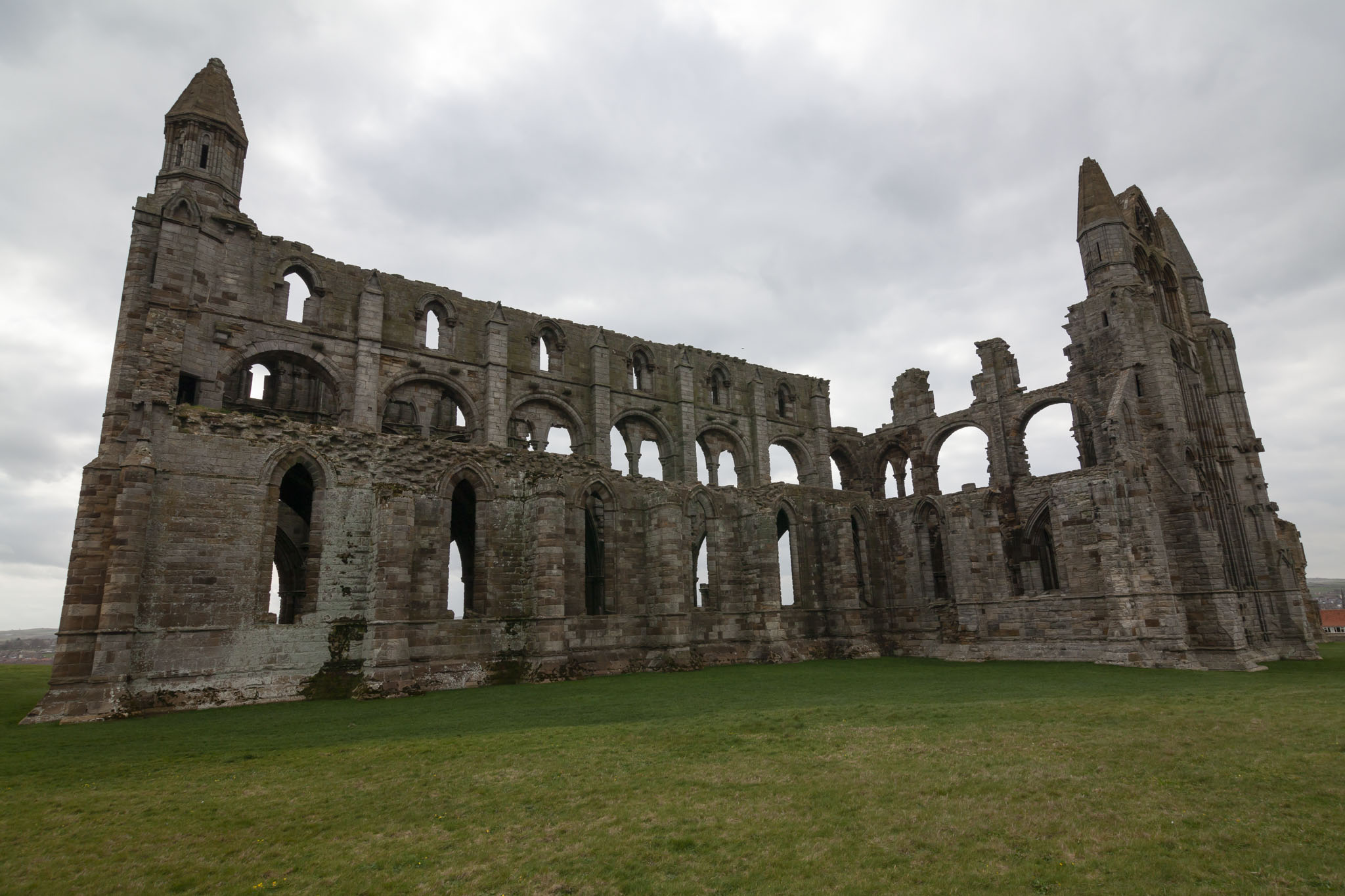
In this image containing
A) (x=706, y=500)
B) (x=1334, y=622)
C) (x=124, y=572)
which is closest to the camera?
(x=124, y=572)

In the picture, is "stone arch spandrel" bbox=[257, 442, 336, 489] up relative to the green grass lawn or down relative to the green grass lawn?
up

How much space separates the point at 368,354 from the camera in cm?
2494

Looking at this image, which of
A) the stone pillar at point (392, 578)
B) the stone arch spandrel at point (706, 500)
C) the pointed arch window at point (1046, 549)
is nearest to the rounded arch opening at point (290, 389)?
the stone pillar at point (392, 578)

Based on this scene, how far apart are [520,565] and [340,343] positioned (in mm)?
11536

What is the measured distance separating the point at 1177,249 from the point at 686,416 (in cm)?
2405

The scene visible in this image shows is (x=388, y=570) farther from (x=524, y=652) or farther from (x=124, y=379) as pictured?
(x=124, y=379)

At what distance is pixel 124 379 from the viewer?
1958 centimetres

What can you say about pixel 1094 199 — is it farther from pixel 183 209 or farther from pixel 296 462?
pixel 183 209

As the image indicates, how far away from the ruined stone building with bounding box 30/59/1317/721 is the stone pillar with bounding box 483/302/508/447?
0.12m

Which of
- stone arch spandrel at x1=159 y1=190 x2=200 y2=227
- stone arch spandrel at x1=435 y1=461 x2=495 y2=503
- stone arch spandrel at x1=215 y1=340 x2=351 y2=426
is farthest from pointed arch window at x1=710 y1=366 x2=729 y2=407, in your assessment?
stone arch spandrel at x1=159 y1=190 x2=200 y2=227

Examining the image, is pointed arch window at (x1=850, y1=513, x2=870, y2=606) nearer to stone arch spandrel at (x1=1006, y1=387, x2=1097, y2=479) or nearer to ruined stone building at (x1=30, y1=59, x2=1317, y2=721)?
ruined stone building at (x1=30, y1=59, x2=1317, y2=721)

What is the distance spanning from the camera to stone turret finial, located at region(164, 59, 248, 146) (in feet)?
79.2

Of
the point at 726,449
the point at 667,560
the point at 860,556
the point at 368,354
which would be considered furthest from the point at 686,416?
the point at 368,354

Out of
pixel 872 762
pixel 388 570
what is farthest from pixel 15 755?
pixel 872 762
